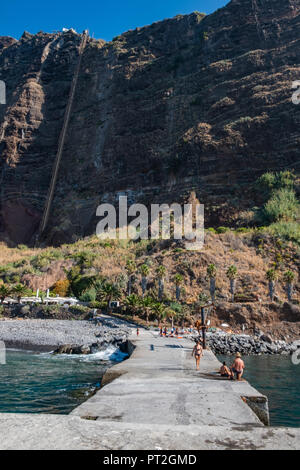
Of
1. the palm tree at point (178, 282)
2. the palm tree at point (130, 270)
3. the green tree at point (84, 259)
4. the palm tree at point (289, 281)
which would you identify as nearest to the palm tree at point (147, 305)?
the palm tree at point (178, 282)

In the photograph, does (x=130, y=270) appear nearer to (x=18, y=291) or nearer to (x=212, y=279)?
(x=212, y=279)

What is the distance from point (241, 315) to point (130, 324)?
33.2 ft

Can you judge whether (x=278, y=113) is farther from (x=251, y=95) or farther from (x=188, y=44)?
(x=188, y=44)

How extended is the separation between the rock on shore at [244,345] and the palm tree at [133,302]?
847cm

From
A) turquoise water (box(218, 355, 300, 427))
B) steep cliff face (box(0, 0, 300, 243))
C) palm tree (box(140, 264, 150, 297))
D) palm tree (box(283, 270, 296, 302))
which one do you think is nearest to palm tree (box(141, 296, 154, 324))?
palm tree (box(140, 264, 150, 297))

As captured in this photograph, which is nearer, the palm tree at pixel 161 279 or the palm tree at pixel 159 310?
the palm tree at pixel 159 310

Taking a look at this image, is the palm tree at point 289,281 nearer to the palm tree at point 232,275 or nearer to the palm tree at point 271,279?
the palm tree at point 271,279

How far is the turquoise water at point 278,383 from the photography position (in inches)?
434

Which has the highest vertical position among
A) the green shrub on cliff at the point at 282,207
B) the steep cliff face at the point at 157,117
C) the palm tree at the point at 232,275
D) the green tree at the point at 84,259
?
the steep cliff face at the point at 157,117

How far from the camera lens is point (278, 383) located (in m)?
16.3

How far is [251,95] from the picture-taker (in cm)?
6069

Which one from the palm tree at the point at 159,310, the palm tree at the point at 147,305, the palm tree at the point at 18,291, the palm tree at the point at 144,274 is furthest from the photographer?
the palm tree at the point at 18,291

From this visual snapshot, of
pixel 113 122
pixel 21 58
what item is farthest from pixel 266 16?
pixel 21 58

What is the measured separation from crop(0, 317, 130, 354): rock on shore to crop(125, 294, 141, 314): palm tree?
255 centimetres
